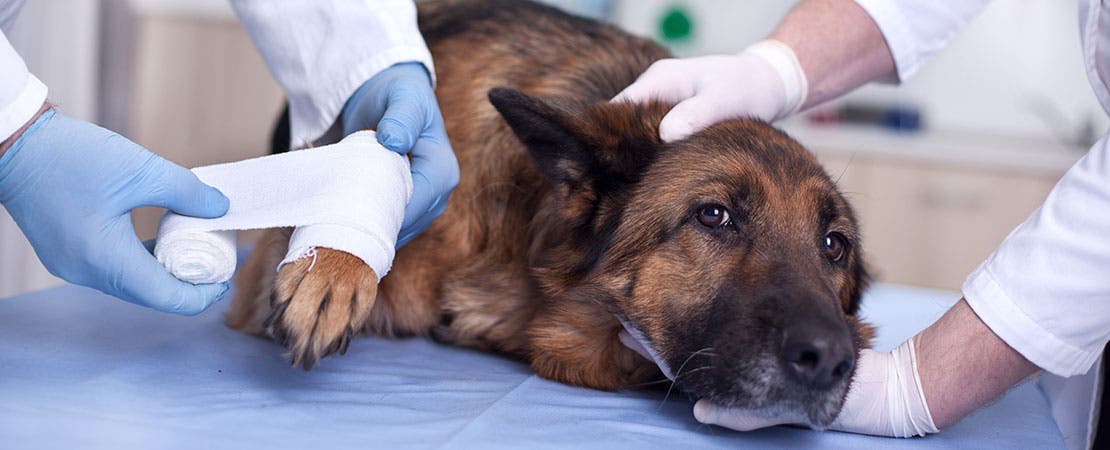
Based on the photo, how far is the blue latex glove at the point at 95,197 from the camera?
4.31ft

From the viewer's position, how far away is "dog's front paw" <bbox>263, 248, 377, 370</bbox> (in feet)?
4.41

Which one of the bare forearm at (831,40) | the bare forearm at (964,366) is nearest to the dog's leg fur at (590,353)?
the bare forearm at (964,366)

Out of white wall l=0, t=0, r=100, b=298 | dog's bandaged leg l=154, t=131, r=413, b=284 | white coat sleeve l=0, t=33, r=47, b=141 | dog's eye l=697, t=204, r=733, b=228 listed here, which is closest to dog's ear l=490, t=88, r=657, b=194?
dog's eye l=697, t=204, r=733, b=228

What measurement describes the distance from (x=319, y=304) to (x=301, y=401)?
0.15m

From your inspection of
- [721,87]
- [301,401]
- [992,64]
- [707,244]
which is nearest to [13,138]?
[301,401]

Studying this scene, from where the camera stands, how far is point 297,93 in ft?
6.37

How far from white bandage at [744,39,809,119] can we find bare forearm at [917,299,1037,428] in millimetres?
689

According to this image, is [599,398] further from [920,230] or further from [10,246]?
[920,230]

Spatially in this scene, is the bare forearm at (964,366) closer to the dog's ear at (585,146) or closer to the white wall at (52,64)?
the dog's ear at (585,146)

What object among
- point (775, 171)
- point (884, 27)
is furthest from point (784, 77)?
point (775, 171)

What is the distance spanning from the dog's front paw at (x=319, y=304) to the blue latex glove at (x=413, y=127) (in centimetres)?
21

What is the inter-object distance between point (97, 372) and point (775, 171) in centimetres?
116

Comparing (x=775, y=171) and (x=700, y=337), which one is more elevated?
(x=775, y=171)

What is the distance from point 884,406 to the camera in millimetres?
1474
